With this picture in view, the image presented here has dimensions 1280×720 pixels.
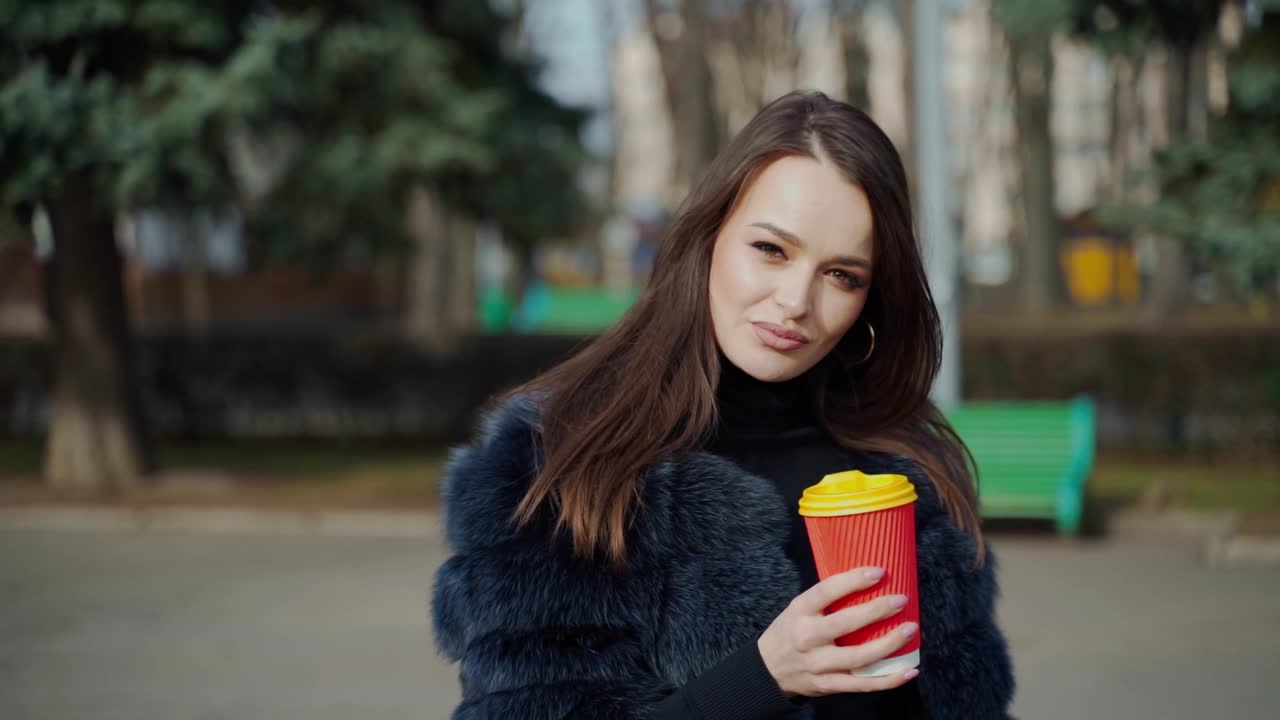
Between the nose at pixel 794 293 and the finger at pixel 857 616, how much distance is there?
0.45 m

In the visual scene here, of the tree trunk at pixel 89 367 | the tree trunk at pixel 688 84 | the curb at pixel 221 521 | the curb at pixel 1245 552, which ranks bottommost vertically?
the curb at pixel 1245 552

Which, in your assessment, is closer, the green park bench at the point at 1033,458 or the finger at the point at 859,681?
the finger at the point at 859,681

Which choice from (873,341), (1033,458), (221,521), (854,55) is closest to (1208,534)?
(1033,458)

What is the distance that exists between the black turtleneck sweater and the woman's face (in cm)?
10

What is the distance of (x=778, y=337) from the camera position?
2174mm

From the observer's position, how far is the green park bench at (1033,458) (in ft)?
36.0

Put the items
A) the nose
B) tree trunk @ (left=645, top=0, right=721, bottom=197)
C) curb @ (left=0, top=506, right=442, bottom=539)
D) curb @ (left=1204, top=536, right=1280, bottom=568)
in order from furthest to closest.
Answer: tree trunk @ (left=645, top=0, right=721, bottom=197), curb @ (left=0, top=506, right=442, bottom=539), curb @ (left=1204, top=536, right=1280, bottom=568), the nose

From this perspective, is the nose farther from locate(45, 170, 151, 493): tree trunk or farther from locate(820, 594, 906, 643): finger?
locate(45, 170, 151, 493): tree trunk

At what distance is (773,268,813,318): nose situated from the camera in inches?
83.8

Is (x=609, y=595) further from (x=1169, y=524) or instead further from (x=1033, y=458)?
(x=1169, y=524)

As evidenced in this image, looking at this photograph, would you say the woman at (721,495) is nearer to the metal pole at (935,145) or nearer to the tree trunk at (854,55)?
the metal pole at (935,145)

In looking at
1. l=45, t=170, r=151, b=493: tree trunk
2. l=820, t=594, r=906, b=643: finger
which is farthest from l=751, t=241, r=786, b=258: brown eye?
l=45, t=170, r=151, b=493: tree trunk

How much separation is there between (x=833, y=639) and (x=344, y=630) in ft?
22.8

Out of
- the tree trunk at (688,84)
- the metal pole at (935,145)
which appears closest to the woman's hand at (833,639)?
the metal pole at (935,145)
